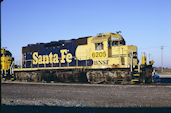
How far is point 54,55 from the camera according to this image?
73.0 feet

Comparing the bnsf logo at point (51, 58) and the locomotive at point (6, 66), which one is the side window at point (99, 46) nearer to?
the bnsf logo at point (51, 58)

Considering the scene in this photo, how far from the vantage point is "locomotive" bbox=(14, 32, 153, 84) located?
17594 mm

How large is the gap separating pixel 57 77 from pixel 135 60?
28.4 feet

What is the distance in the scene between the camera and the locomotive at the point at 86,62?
57.7 ft

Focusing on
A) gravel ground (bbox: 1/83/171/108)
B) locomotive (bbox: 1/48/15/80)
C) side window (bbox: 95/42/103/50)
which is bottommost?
gravel ground (bbox: 1/83/171/108)

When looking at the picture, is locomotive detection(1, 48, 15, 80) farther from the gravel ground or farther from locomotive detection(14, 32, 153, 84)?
the gravel ground

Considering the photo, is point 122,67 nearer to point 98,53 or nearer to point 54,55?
point 98,53

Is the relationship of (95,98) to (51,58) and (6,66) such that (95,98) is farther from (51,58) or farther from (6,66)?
(6,66)

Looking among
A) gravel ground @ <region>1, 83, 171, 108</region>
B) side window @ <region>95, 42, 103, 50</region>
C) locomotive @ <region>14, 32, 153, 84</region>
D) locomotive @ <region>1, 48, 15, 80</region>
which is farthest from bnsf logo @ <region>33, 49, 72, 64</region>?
gravel ground @ <region>1, 83, 171, 108</region>

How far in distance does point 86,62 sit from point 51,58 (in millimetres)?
4721

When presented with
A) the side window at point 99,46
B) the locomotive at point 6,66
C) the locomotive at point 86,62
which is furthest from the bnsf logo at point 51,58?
the locomotive at point 6,66

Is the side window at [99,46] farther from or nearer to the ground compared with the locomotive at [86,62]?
farther from the ground

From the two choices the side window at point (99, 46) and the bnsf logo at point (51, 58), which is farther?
the bnsf logo at point (51, 58)

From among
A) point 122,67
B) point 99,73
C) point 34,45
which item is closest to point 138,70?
point 122,67
